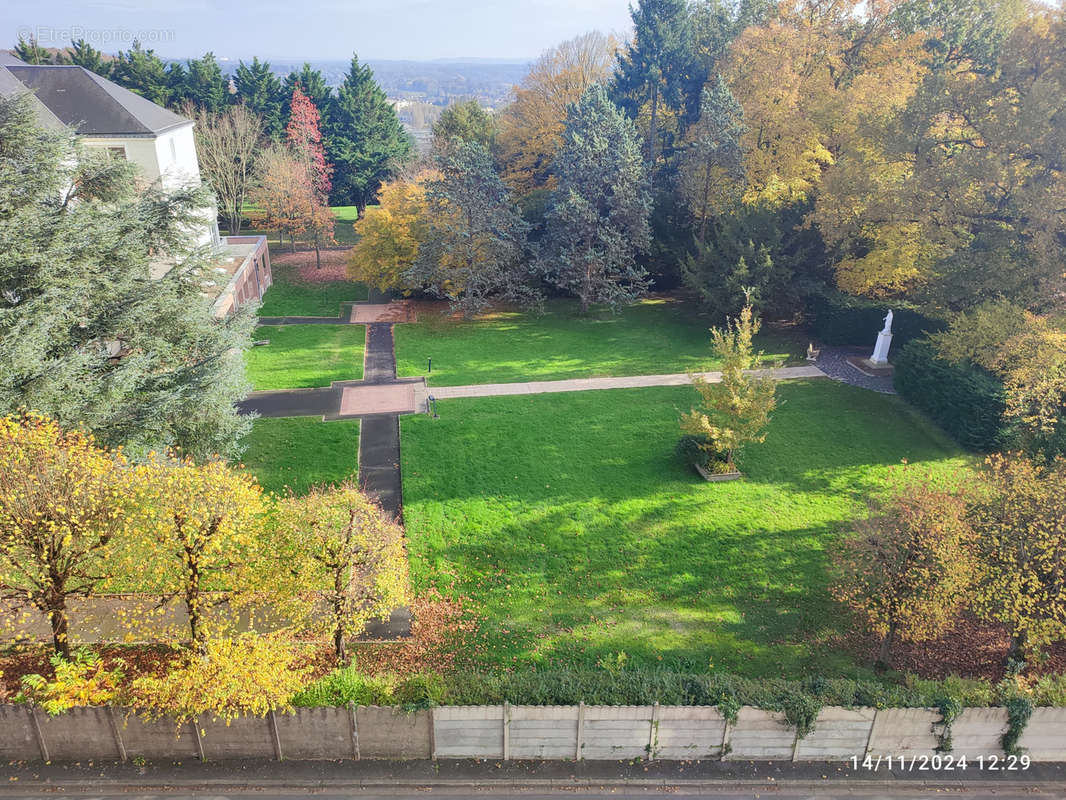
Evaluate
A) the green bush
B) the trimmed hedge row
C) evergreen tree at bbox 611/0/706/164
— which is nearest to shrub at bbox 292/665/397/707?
the trimmed hedge row

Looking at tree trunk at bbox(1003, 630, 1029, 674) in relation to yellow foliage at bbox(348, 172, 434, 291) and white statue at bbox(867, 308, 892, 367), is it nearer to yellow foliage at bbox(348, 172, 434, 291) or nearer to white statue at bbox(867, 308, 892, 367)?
white statue at bbox(867, 308, 892, 367)

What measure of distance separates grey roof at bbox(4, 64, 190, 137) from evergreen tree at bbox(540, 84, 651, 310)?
20191mm

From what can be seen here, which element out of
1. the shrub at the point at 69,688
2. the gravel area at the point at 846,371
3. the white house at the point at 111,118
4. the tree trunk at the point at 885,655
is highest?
the white house at the point at 111,118

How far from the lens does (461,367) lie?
3291cm

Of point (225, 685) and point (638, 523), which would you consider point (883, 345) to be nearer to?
point (638, 523)

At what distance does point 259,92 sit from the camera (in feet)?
206

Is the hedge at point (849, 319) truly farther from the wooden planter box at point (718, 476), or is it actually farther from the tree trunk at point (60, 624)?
the tree trunk at point (60, 624)

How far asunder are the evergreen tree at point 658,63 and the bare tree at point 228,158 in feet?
93.0

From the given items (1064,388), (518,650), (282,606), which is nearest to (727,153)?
(1064,388)

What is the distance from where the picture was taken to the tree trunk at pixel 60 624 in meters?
13.4

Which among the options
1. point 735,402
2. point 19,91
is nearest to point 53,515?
point 735,402

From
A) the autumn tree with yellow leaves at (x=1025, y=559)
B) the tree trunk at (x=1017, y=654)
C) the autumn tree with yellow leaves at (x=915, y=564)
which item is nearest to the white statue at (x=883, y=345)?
the autumn tree with yellow leaves at (x=915, y=564)

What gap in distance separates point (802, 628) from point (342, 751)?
431 inches

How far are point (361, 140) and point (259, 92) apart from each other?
10116 mm
